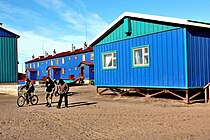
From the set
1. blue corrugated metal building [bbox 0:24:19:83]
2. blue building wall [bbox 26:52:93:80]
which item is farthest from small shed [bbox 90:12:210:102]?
blue building wall [bbox 26:52:93:80]

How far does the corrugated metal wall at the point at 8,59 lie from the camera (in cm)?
2872

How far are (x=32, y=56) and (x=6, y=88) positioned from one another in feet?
152

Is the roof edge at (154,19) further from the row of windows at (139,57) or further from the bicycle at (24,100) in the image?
the bicycle at (24,100)

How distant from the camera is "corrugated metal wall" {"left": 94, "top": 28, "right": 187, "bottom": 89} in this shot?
1408 centimetres

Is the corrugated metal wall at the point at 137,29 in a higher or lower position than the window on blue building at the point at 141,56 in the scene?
higher

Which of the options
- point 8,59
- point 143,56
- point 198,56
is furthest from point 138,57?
point 8,59

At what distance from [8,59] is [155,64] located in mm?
18700

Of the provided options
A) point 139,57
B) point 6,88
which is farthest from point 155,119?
point 6,88

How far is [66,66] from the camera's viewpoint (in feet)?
174

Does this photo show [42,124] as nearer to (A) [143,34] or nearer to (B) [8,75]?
(A) [143,34]

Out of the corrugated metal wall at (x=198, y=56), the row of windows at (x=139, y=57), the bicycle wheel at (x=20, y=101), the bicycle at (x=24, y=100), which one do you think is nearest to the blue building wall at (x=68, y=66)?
the row of windows at (x=139, y=57)

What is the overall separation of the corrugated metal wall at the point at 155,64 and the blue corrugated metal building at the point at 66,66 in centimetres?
2552

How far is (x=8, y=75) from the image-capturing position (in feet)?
95.3

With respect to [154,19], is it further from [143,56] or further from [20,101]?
[20,101]
